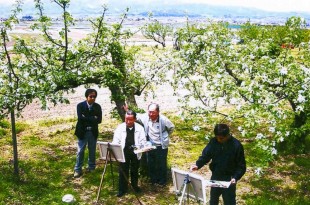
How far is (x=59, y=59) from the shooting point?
1165cm

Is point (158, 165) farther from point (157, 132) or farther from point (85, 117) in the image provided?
point (85, 117)

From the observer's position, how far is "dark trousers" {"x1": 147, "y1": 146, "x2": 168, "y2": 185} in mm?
10530

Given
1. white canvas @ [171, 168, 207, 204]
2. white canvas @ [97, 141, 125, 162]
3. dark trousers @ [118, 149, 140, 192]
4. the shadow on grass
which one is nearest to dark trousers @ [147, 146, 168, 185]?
dark trousers @ [118, 149, 140, 192]

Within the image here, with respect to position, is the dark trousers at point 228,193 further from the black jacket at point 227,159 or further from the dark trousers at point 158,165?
the dark trousers at point 158,165

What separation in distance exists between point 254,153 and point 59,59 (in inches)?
300

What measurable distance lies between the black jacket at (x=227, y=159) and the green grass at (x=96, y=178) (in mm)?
2694

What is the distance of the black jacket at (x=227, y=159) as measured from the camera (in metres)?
7.39

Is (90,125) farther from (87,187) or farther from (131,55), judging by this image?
(131,55)

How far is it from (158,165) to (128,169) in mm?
1053

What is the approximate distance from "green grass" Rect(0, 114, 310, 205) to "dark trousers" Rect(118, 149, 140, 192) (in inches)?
11.8

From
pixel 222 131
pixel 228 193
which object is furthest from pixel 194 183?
pixel 228 193

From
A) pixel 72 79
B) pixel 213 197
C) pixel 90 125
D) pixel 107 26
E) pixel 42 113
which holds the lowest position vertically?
pixel 42 113

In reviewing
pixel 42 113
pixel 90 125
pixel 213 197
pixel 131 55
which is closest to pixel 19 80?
pixel 90 125

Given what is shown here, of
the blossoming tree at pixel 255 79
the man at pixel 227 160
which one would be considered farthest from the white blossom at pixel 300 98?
the man at pixel 227 160
